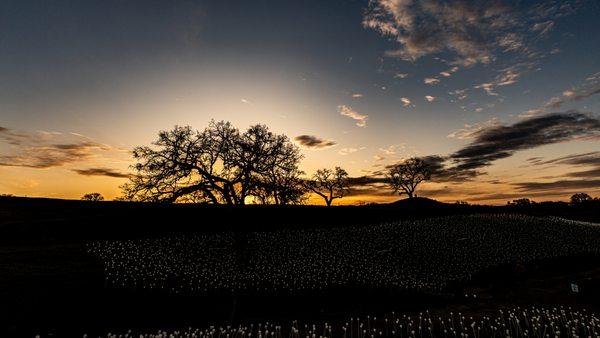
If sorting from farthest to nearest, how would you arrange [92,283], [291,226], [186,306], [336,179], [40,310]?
[336,179] < [291,226] < [92,283] < [186,306] < [40,310]

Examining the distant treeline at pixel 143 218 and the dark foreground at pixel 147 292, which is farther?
the distant treeline at pixel 143 218

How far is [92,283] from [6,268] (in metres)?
4.39

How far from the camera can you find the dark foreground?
1311cm

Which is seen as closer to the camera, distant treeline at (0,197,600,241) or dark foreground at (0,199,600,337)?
dark foreground at (0,199,600,337)

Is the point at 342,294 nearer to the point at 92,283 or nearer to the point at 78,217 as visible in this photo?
the point at 92,283

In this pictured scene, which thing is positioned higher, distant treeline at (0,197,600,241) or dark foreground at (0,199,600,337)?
distant treeline at (0,197,600,241)

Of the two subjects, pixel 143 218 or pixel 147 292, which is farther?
pixel 143 218

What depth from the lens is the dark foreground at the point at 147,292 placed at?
13109 mm

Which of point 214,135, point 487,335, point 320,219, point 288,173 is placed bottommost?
point 487,335

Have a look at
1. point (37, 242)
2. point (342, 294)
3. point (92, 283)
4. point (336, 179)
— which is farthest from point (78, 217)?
point (336, 179)

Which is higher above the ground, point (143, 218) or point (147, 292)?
point (143, 218)

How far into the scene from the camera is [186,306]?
1466 centimetres

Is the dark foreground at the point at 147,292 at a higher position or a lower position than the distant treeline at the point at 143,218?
lower

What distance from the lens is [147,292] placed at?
1569 cm
